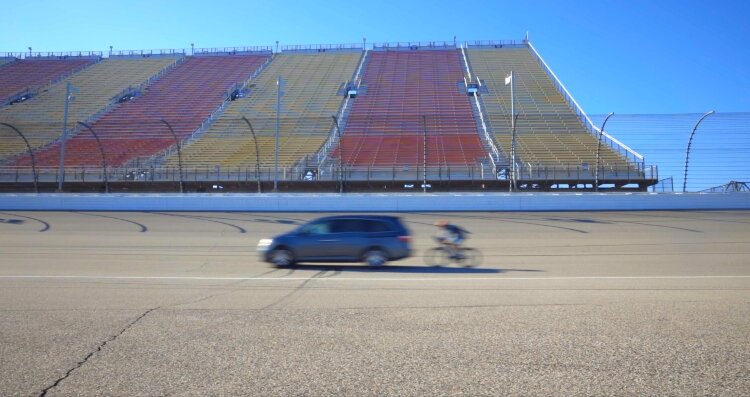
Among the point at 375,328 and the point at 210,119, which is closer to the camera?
the point at 375,328

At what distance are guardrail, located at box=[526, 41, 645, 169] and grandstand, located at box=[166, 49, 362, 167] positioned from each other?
61.0ft

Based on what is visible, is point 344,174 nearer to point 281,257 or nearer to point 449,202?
point 449,202

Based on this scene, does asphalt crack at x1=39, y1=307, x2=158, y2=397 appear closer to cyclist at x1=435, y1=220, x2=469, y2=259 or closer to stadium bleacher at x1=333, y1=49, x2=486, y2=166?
cyclist at x1=435, y1=220, x2=469, y2=259

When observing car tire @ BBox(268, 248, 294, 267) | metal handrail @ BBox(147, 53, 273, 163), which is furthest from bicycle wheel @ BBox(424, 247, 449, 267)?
metal handrail @ BBox(147, 53, 273, 163)

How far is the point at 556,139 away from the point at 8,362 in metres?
38.5

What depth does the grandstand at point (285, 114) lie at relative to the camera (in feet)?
130

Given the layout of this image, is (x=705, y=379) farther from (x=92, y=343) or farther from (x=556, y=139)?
(x=556, y=139)

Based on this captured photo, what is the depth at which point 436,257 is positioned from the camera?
46.8ft

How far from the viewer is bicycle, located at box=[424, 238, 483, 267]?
1380cm

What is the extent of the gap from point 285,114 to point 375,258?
38.3 m

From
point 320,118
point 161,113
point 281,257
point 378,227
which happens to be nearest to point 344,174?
point 320,118

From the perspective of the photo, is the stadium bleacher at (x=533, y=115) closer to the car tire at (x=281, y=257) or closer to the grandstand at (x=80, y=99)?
the car tire at (x=281, y=257)

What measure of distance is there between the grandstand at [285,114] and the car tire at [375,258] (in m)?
21.9

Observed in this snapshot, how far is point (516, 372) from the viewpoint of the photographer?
179 inches
